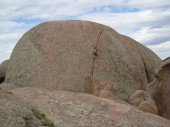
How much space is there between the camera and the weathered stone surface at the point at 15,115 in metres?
5.98

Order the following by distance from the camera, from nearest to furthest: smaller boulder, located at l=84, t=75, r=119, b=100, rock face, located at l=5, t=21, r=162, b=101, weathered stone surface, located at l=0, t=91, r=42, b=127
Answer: weathered stone surface, located at l=0, t=91, r=42, b=127, smaller boulder, located at l=84, t=75, r=119, b=100, rock face, located at l=5, t=21, r=162, b=101

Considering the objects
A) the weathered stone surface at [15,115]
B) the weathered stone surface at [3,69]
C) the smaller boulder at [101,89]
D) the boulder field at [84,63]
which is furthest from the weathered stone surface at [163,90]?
the weathered stone surface at [3,69]

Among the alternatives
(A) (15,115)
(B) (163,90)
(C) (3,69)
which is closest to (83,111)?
(A) (15,115)

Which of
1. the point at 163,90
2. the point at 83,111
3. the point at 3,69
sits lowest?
the point at 163,90

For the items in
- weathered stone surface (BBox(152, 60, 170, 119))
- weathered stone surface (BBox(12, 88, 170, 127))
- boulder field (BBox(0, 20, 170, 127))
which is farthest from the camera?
boulder field (BBox(0, 20, 170, 127))

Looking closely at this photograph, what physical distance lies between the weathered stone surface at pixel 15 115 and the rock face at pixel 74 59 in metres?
10.9

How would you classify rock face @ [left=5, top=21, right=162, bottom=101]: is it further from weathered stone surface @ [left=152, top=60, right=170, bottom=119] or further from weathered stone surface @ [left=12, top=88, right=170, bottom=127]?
weathered stone surface @ [left=12, top=88, right=170, bottom=127]

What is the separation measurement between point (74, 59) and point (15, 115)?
1229 cm

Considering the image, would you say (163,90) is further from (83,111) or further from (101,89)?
(83,111)

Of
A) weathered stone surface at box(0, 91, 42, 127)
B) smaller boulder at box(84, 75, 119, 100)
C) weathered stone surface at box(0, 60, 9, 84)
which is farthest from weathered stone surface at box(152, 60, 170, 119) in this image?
weathered stone surface at box(0, 60, 9, 84)

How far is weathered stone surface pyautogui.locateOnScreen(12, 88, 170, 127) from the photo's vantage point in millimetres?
7328

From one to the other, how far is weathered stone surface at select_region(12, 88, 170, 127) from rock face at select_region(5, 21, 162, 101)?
908cm

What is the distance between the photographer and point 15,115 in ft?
20.1

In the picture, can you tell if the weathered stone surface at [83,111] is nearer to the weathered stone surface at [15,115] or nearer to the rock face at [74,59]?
the weathered stone surface at [15,115]
